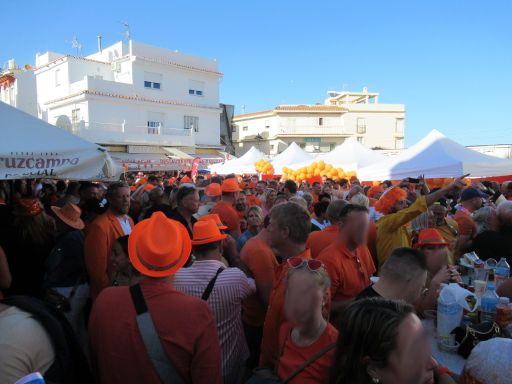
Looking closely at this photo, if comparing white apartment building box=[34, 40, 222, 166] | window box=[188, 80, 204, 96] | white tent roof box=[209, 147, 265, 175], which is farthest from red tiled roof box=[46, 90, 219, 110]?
white tent roof box=[209, 147, 265, 175]

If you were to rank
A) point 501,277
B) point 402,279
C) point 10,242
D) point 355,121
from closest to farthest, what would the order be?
point 402,279
point 501,277
point 10,242
point 355,121

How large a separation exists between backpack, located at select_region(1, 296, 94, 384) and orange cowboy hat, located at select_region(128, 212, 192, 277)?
0.41 metres

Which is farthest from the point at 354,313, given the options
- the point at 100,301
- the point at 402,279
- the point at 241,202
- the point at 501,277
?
the point at 241,202

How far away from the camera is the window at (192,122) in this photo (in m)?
32.1

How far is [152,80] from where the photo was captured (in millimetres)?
30062

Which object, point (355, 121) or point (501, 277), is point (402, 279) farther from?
point (355, 121)

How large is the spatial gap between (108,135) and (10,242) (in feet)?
79.9

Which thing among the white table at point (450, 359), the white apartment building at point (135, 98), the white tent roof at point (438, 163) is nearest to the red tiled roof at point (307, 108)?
the white apartment building at point (135, 98)

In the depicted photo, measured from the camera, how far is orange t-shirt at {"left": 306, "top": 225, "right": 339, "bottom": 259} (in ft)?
12.3

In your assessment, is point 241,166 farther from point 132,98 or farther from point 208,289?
point 132,98

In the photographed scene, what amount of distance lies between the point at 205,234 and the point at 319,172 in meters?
11.0

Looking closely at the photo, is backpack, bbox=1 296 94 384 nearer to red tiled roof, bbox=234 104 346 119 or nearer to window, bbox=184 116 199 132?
window, bbox=184 116 199 132

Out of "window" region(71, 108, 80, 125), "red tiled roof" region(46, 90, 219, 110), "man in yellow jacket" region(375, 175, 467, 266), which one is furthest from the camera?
"window" region(71, 108, 80, 125)

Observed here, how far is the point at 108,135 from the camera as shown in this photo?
25625 millimetres
